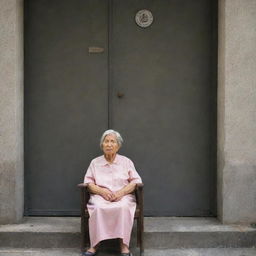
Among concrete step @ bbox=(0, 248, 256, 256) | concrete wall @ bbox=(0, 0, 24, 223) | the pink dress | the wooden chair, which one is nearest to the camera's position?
the pink dress

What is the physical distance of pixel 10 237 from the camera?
5465 mm

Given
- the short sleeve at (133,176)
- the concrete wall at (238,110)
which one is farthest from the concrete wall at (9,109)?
the concrete wall at (238,110)

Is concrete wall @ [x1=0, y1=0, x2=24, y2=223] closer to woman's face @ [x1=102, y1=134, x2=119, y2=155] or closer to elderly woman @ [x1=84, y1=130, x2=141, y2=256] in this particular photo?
elderly woman @ [x1=84, y1=130, x2=141, y2=256]

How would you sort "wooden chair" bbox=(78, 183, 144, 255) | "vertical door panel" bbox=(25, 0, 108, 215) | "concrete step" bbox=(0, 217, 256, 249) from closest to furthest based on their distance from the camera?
"wooden chair" bbox=(78, 183, 144, 255) → "concrete step" bbox=(0, 217, 256, 249) → "vertical door panel" bbox=(25, 0, 108, 215)

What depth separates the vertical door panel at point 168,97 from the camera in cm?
599

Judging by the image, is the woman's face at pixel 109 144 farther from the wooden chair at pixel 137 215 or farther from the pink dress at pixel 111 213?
the wooden chair at pixel 137 215

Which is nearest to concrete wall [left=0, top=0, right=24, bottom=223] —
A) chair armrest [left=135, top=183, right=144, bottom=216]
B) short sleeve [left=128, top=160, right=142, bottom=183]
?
short sleeve [left=128, top=160, right=142, bottom=183]

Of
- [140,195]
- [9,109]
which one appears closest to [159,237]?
[140,195]

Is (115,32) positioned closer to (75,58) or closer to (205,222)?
(75,58)

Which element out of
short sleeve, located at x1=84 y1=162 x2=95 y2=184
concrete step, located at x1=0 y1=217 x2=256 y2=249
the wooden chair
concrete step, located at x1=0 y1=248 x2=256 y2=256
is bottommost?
concrete step, located at x1=0 y1=248 x2=256 y2=256

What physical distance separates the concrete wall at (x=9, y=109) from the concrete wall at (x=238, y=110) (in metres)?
2.21

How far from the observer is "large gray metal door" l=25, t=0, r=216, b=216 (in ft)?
19.6

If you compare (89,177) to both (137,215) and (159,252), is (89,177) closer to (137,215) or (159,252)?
(137,215)

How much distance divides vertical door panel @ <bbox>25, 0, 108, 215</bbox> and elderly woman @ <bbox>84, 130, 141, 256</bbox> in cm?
59
